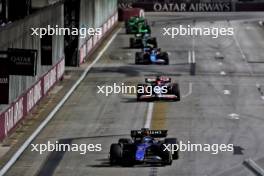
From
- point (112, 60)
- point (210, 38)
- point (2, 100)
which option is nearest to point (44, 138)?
point (2, 100)

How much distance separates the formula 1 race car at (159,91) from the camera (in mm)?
47062

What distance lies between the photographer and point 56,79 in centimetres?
5303

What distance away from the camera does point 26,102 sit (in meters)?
41.3

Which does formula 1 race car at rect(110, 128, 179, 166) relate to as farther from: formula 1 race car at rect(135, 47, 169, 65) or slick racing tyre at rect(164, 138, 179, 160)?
formula 1 race car at rect(135, 47, 169, 65)

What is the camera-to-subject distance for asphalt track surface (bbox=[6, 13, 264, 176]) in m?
32.3

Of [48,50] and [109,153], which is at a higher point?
[48,50]

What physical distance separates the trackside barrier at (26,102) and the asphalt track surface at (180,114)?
1.27 metres

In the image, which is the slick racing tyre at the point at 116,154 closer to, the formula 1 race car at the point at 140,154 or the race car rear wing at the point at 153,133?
the formula 1 race car at the point at 140,154

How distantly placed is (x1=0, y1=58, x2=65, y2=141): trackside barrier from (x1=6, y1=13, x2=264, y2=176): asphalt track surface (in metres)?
1.27

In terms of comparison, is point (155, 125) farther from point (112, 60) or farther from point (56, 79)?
point (112, 60)

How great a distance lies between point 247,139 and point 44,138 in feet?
26.3

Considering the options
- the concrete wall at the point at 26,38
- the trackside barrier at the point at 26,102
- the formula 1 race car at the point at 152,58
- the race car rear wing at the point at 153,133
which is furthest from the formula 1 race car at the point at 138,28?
the race car rear wing at the point at 153,133

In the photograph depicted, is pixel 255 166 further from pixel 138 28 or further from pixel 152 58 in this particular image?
pixel 138 28

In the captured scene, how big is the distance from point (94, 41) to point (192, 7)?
40.7 meters
